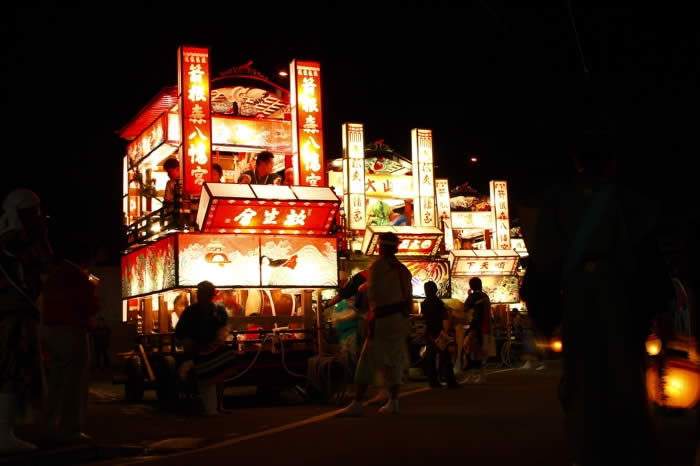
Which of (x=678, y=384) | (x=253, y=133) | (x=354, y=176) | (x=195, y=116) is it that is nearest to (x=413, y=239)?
(x=354, y=176)

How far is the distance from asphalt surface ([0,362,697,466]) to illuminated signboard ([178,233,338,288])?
2.04m

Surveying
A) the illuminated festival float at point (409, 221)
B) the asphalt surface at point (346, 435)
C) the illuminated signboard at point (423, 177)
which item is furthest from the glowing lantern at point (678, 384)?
the illuminated signboard at point (423, 177)

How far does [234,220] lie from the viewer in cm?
1360

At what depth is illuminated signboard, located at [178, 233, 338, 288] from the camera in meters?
13.5

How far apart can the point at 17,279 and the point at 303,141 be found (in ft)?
31.2

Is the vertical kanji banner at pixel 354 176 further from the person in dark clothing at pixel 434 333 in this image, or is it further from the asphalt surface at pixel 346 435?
the asphalt surface at pixel 346 435

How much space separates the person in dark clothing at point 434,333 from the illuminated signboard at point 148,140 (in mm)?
5710

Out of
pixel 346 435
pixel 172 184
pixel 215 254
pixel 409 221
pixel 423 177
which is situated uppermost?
pixel 423 177

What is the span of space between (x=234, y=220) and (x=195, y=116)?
268 centimetres

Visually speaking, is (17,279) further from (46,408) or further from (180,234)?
(180,234)

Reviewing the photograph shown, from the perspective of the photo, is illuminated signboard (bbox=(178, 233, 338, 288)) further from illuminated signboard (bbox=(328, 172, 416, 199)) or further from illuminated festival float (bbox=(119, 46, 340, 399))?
illuminated signboard (bbox=(328, 172, 416, 199))

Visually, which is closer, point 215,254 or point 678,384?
point 678,384

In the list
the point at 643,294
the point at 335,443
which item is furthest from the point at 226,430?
the point at 643,294

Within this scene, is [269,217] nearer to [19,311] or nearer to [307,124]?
[307,124]
